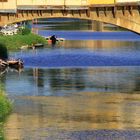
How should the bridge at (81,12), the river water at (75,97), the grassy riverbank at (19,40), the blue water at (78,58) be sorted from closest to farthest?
the river water at (75,97), the bridge at (81,12), the blue water at (78,58), the grassy riverbank at (19,40)

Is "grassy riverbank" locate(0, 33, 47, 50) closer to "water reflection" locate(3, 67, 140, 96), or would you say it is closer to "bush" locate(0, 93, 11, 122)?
"water reflection" locate(3, 67, 140, 96)

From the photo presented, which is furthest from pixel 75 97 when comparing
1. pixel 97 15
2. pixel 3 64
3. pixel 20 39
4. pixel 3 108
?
pixel 20 39

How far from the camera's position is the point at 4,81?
82875 millimetres

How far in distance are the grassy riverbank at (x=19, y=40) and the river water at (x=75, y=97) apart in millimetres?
7769

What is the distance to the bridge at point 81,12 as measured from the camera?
3775 inches

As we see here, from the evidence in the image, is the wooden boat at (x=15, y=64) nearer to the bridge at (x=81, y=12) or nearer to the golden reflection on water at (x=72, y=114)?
the bridge at (x=81, y=12)

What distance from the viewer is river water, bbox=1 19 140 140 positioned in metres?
53.7

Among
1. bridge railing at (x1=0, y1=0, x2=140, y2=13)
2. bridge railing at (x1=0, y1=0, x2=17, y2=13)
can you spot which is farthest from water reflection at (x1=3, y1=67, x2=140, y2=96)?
bridge railing at (x1=0, y1=0, x2=17, y2=13)

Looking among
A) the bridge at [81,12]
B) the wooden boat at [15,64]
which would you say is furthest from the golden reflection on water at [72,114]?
the wooden boat at [15,64]

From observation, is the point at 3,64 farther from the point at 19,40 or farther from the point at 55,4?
the point at 19,40

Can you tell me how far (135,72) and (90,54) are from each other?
2981cm

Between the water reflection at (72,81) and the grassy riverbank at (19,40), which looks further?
the grassy riverbank at (19,40)

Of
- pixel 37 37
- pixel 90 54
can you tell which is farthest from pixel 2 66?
Answer: pixel 37 37

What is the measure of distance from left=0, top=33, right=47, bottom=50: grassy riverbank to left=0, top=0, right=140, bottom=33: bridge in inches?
1040
